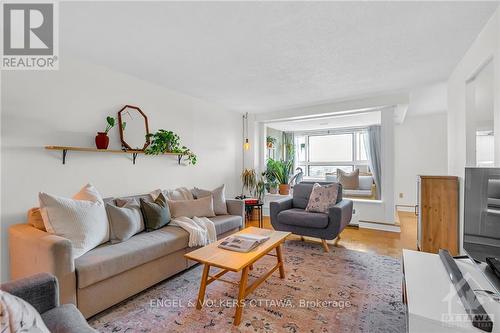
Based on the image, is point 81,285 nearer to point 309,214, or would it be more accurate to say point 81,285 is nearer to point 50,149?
point 50,149

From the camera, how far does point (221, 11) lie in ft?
5.86

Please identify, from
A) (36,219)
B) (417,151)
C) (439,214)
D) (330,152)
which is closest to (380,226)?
(439,214)

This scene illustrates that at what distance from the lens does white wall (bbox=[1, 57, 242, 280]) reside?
215 cm

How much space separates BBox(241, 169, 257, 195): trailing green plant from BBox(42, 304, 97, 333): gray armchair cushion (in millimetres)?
4055

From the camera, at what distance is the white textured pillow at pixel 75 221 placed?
1845mm

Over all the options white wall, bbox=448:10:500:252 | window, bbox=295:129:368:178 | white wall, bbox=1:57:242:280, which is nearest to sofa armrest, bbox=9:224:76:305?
white wall, bbox=1:57:242:280

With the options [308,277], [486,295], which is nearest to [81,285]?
[308,277]

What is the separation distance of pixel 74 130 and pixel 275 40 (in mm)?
2307

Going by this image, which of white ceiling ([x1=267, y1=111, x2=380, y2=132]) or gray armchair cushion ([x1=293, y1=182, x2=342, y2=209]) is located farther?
white ceiling ([x1=267, y1=111, x2=380, y2=132])

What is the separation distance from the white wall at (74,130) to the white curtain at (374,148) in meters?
3.65

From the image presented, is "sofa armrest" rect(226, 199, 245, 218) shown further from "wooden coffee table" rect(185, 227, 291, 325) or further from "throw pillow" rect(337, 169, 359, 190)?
"throw pillow" rect(337, 169, 359, 190)

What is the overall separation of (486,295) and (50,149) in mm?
3508

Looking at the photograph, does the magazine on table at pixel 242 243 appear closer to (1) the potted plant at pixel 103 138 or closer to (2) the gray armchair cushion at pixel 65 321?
(2) the gray armchair cushion at pixel 65 321

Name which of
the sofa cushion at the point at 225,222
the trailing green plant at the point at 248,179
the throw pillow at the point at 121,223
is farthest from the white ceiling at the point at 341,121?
the throw pillow at the point at 121,223
